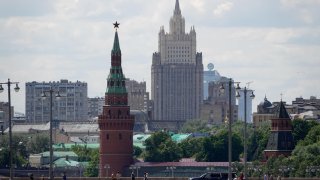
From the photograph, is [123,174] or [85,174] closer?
[123,174]

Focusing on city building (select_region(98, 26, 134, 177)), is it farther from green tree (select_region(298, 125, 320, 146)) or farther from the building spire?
green tree (select_region(298, 125, 320, 146))

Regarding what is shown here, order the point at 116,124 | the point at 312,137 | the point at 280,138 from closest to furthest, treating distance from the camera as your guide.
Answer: the point at 116,124 < the point at 280,138 < the point at 312,137

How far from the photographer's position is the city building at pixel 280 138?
610ft

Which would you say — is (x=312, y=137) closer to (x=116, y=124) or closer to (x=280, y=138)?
(x=280, y=138)

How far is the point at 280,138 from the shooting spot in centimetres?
18750

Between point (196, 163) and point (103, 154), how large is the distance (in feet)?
41.2

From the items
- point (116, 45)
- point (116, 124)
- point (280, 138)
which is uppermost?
point (116, 45)

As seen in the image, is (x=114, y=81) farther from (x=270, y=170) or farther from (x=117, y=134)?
(x=270, y=170)

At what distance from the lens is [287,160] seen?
171125mm

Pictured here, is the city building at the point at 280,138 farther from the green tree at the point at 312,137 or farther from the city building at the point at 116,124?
the city building at the point at 116,124

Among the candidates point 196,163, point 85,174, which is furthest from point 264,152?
point 85,174

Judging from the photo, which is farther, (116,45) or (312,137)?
(312,137)

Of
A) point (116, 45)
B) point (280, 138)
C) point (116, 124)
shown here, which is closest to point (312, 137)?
point (280, 138)

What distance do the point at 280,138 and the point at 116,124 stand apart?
1598cm
